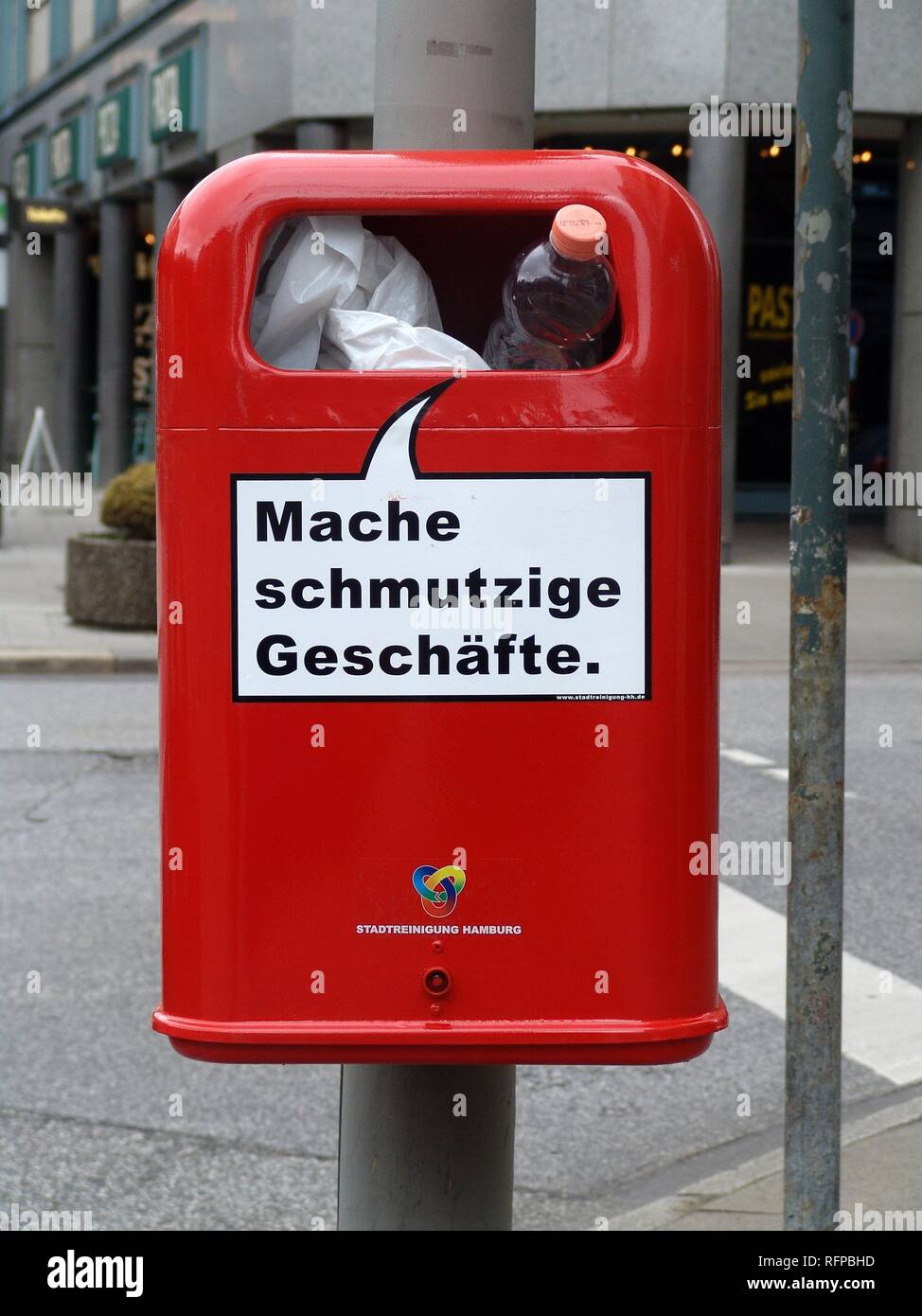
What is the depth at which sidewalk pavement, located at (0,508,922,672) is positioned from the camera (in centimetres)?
1250

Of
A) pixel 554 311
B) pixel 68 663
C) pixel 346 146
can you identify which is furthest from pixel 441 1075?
pixel 346 146

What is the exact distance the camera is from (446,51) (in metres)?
2.51

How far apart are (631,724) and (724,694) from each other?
9213 mm

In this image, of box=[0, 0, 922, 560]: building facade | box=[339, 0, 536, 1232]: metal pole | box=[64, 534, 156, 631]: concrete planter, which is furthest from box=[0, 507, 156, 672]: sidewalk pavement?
box=[339, 0, 536, 1232]: metal pole

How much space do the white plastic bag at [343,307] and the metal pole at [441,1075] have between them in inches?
7.5

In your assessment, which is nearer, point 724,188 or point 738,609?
point 738,609

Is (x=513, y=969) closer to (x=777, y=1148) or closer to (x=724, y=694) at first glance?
(x=777, y=1148)

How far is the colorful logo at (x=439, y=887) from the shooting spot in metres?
2.29

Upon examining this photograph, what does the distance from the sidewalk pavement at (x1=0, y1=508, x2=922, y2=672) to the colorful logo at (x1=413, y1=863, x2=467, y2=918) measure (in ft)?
24.3

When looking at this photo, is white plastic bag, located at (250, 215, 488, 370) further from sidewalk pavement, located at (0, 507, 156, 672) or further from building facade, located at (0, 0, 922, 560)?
building facade, located at (0, 0, 922, 560)

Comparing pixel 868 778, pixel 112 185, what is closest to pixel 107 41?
pixel 112 185

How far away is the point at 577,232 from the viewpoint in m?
2.25

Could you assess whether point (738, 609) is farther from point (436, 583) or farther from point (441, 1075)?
point (436, 583)

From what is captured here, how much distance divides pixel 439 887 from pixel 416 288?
2.81ft
